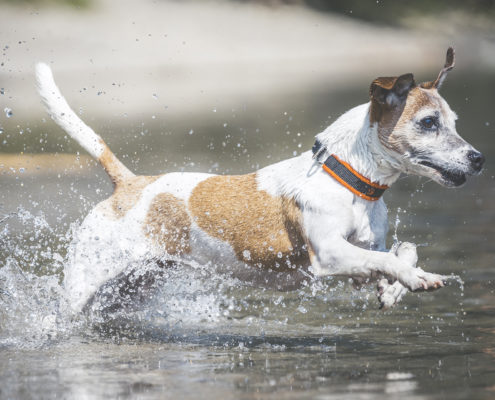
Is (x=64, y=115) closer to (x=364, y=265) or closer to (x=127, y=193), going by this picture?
(x=127, y=193)

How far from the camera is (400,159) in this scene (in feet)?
16.8

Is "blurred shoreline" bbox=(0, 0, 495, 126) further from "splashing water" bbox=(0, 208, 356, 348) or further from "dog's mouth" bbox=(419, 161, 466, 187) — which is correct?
"dog's mouth" bbox=(419, 161, 466, 187)

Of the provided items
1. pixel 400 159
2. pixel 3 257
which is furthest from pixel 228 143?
pixel 400 159

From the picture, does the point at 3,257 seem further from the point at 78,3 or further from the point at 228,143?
the point at 78,3

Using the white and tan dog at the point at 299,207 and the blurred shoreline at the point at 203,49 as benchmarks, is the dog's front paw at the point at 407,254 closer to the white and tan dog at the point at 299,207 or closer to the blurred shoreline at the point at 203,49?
the white and tan dog at the point at 299,207

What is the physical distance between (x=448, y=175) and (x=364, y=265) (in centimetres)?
67

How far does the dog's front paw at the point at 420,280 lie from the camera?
4.75 m

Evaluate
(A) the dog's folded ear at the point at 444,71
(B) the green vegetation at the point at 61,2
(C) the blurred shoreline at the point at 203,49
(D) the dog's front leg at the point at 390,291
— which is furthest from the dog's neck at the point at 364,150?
(B) the green vegetation at the point at 61,2

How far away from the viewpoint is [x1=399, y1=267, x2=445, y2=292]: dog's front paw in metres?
4.75

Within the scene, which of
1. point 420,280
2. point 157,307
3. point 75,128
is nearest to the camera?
point 420,280

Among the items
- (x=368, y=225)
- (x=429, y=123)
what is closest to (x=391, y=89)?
(x=429, y=123)

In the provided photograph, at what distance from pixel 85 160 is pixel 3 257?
5642mm

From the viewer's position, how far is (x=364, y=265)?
4.99 m

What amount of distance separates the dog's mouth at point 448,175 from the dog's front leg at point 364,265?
19.4 inches
